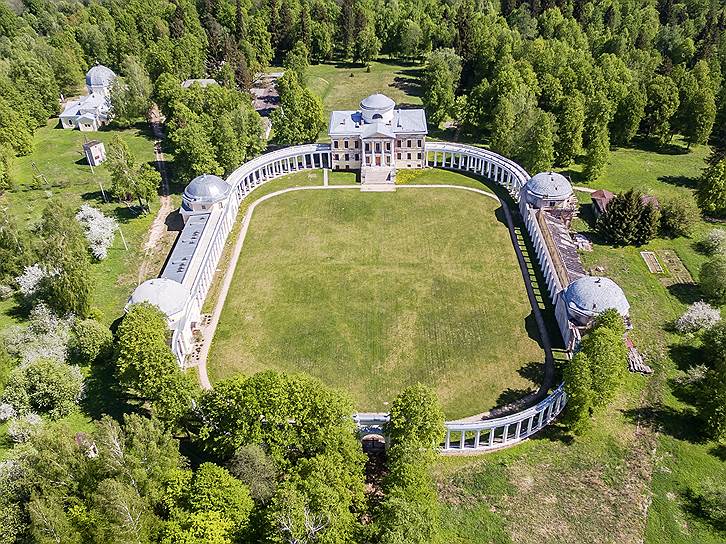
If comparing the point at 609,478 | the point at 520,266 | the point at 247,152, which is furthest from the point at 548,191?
the point at 247,152

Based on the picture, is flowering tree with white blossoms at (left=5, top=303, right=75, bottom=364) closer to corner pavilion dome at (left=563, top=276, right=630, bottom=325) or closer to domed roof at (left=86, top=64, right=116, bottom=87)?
corner pavilion dome at (left=563, top=276, right=630, bottom=325)

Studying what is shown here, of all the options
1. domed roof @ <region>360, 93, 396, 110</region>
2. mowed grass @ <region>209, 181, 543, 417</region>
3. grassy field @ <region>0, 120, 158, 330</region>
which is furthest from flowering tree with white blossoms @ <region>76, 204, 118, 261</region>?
domed roof @ <region>360, 93, 396, 110</region>

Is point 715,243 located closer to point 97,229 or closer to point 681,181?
point 681,181

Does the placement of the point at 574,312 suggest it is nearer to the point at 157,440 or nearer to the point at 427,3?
the point at 157,440

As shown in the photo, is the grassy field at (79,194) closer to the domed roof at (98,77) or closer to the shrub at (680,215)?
the domed roof at (98,77)

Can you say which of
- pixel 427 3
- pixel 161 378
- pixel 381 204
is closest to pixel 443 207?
pixel 381 204

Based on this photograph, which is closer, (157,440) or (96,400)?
(157,440)
